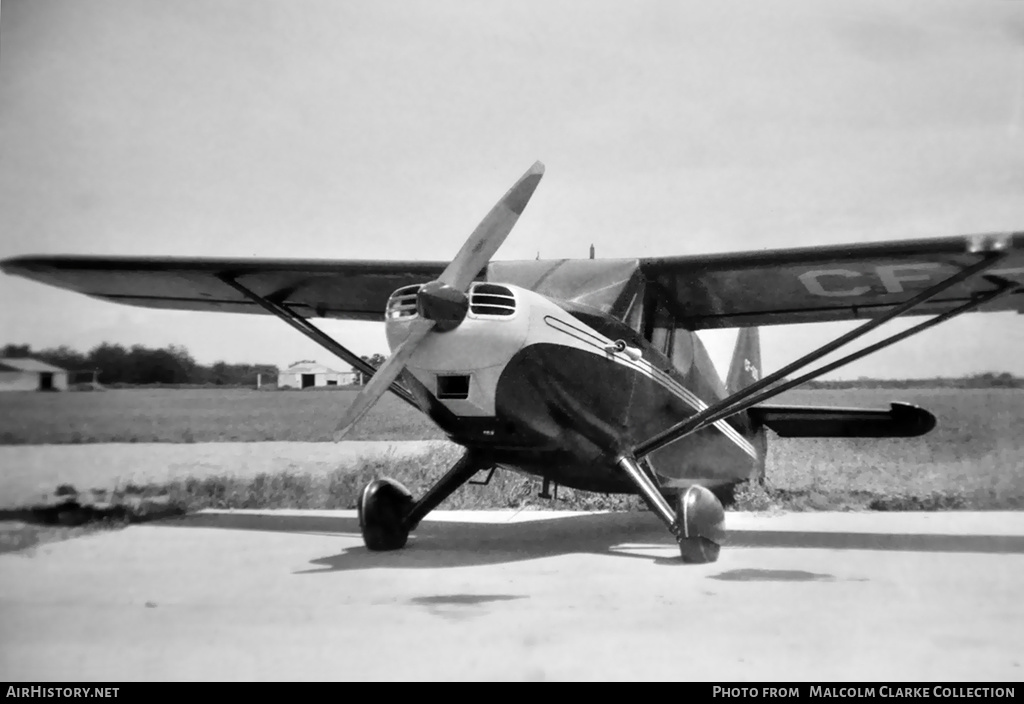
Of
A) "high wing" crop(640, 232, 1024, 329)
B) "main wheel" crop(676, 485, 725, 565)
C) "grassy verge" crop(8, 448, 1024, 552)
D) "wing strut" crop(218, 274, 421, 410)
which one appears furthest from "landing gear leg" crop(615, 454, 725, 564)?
"grassy verge" crop(8, 448, 1024, 552)

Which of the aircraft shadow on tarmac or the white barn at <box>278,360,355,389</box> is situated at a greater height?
the white barn at <box>278,360,355,389</box>

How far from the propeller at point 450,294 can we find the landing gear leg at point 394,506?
1.69 m

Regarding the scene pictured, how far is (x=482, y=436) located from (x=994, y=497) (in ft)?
26.2

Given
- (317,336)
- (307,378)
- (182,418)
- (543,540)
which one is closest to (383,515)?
(543,540)

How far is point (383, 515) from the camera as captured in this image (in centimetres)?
765

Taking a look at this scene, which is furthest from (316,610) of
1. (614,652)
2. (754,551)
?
(754,551)

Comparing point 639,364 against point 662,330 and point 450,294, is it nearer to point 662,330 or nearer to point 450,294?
point 662,330

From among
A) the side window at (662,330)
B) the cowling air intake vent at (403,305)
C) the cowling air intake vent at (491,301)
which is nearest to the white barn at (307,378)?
the side window at (662,330)

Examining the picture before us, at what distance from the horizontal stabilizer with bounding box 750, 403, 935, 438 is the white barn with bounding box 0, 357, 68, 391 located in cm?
712

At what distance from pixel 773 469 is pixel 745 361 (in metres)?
5.08

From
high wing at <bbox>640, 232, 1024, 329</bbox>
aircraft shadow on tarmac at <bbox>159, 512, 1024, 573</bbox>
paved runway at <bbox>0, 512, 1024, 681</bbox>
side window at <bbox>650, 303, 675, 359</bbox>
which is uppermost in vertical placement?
high wing at <bbox>640, 232, 1024, 329</bbox>

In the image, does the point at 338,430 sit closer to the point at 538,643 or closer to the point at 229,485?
the point at 538,643

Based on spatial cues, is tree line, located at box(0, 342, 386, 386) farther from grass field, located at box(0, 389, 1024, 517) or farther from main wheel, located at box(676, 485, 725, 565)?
main wheel, located at box(676, 485, 725, 565)

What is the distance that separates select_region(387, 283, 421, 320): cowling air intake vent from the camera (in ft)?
20.4
